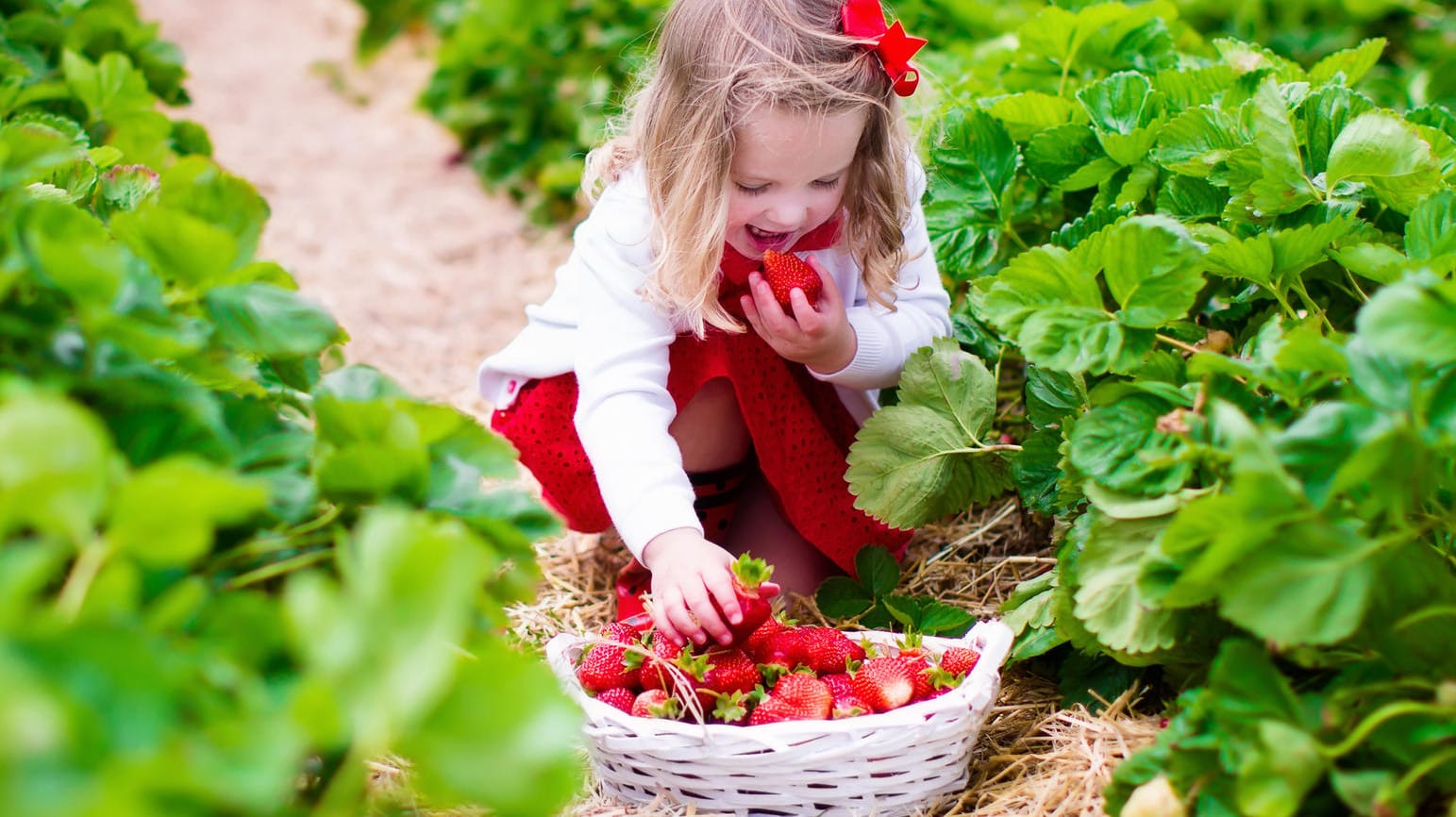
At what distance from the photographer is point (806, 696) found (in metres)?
1.30

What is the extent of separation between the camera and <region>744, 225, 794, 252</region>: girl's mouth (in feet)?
5.36

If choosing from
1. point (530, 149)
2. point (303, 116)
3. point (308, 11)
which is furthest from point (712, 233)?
point (308, 11)

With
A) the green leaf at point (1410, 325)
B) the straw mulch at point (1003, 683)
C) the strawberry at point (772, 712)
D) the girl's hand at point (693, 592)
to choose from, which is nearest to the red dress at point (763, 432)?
the straw mulch at point (1003, 683)

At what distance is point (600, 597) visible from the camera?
1.93 meters

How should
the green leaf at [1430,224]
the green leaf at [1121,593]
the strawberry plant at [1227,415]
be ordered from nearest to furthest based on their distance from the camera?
the strawberry plant at [1227,415] < the green leaf at [1121,593] < the green leaf at [1430,224]

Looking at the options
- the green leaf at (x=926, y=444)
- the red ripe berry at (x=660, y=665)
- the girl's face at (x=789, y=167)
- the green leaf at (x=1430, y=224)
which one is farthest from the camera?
the green leaf at (x=926, y=444)

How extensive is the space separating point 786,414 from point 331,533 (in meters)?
0.95

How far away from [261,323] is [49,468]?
0.32m

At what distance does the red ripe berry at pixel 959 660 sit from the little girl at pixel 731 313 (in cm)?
23

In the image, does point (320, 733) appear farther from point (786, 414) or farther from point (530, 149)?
point (530, 149)

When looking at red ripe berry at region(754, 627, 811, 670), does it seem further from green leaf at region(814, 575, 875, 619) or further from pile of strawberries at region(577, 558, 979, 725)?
green leaf at region(814, 575, 875, 619)

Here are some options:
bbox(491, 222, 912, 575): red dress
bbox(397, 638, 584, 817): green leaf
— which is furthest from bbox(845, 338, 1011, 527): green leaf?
bbox(397, 638, 584, 817): green leaf

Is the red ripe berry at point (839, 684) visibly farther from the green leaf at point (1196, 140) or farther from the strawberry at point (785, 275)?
the green leaf at point (1196, 140)

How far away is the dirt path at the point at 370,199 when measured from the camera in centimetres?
292
